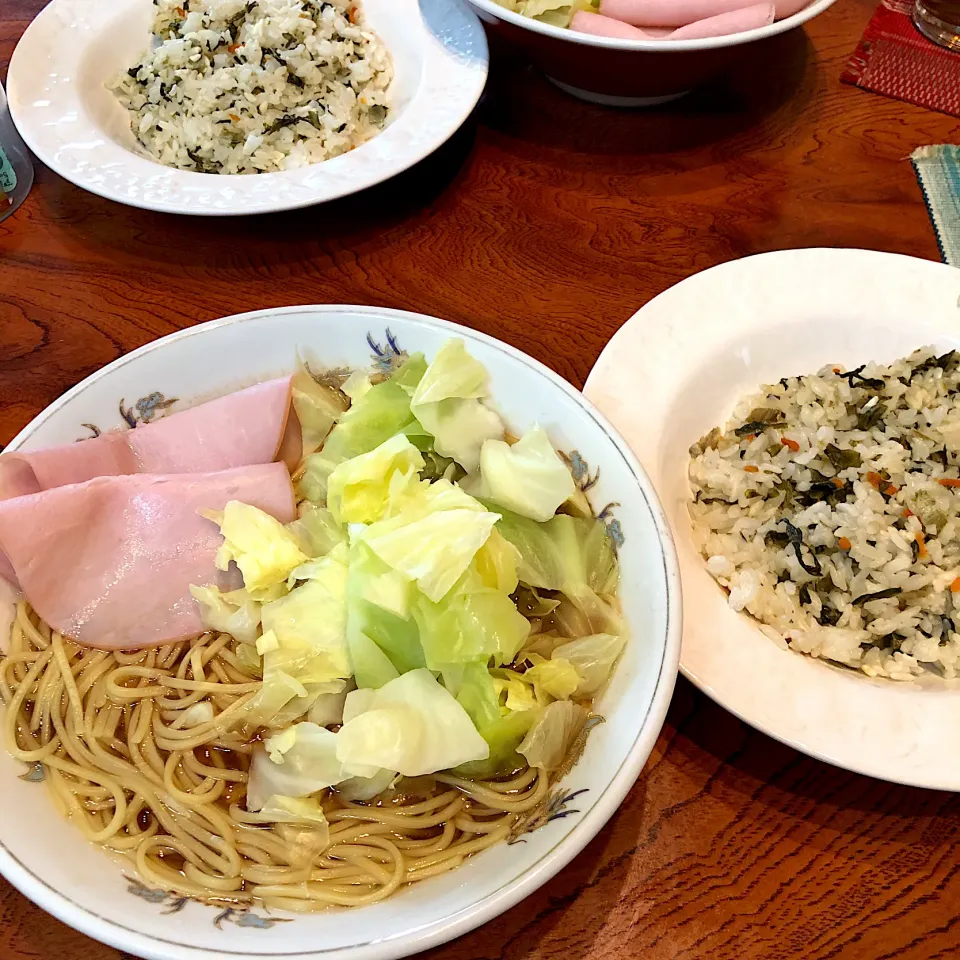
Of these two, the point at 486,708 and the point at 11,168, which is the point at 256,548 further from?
the point at 11,168

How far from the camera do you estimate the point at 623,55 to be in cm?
181

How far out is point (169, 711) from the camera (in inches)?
44.3

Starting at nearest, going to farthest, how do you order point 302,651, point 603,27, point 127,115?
point 302,651, point 603,27, point 127,115

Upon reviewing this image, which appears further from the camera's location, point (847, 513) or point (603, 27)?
point (603, 27)

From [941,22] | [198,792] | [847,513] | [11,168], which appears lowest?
[198,792]

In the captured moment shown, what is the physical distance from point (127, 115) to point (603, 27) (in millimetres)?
1222

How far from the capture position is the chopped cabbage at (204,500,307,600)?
42.5 inches

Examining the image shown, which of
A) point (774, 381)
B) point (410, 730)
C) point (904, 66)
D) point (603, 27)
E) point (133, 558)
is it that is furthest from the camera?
point (904, 66)

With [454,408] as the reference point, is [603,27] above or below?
above

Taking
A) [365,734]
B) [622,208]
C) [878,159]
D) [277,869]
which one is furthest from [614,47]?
[277,869]

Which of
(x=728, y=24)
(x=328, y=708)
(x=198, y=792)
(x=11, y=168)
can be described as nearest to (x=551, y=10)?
(x=728, y=24)

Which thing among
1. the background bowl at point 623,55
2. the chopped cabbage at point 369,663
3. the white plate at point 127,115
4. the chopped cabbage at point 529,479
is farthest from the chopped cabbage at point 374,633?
the background bowl at point 623,55

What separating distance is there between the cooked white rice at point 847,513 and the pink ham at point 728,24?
0.88m

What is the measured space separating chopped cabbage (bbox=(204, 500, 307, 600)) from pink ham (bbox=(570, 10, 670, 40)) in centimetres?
144
